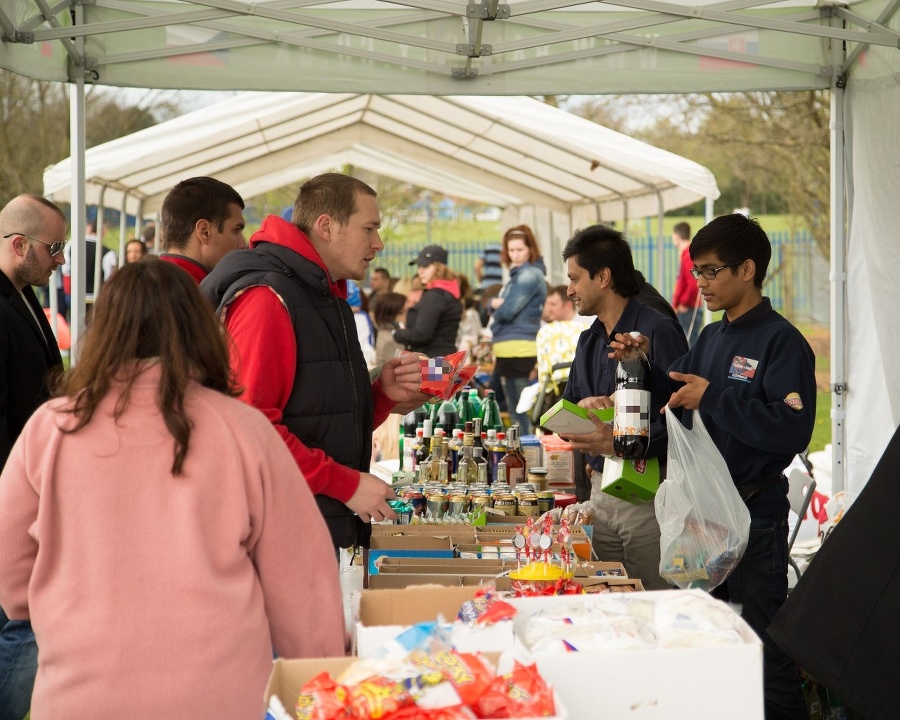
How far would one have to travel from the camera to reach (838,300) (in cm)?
492

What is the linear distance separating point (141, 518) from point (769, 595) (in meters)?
2.15

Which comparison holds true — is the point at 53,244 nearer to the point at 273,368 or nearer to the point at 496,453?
the point at 273,368

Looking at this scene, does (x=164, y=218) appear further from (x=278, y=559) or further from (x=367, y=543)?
(x=278, y=559)

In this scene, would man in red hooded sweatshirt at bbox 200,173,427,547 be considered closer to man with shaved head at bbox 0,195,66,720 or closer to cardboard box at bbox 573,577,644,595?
cardboard box at bbox 573,577,644,595

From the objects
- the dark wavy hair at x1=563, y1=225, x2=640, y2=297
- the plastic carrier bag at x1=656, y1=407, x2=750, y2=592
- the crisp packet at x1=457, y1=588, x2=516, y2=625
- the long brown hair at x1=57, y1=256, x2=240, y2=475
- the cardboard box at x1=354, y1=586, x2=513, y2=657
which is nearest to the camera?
the crisp packet at x1=457, y1=588, x2=516, y2=625

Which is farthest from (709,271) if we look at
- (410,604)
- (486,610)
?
(486,610)

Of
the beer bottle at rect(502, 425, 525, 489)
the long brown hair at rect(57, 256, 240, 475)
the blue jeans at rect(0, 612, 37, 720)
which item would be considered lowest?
the blue jeans at rect(0, 612, 37, 720)

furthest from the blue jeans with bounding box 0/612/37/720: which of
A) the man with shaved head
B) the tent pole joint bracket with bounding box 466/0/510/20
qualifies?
the tent pole joint bracket with bounding box 466/0/510/20

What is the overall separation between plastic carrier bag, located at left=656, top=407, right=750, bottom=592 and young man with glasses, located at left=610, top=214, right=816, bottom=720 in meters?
0.16

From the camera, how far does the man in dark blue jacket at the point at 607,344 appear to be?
3701mm

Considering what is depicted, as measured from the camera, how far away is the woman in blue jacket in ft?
30.0

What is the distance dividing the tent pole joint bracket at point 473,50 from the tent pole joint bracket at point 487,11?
42 cm

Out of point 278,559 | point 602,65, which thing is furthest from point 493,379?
point 278,559

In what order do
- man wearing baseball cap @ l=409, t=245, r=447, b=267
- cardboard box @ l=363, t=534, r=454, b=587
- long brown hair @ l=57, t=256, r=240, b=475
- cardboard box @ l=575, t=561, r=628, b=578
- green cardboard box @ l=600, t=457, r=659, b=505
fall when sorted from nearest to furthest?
long brown hair @ l=57, t=256, r=240, b=475 → cardboard box @ l=575, t=561, r=628, b=578 → cardboard box @ l=363, t=534, r=454, b=587 → green cardboard box @ l=600, t=457, r=659, b=505 → man wearing baseball cap @ l=409, t=245, r=447, b=267
